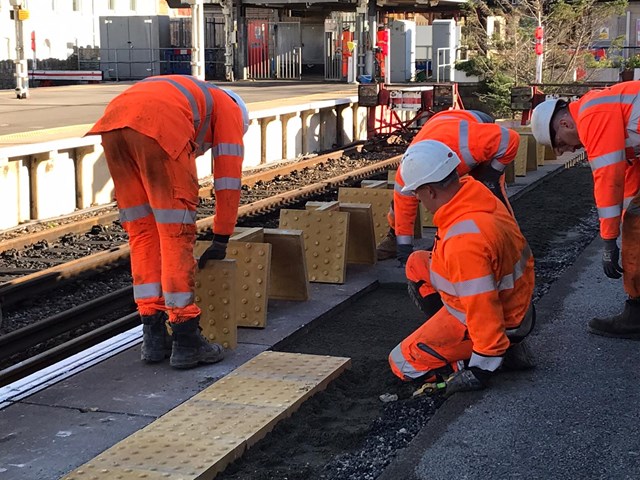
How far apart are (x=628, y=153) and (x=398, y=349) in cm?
184

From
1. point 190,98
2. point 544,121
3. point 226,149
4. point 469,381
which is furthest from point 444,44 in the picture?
point 469,381

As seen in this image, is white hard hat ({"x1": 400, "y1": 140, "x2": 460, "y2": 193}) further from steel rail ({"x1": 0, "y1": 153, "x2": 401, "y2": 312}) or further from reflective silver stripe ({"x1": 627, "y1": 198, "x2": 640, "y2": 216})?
steel rail ({"x1": 0, "y1": 153, "x2": 401, "y2": 312})

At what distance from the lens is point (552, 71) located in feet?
87.6

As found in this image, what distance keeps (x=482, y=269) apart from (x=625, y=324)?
1.70 m

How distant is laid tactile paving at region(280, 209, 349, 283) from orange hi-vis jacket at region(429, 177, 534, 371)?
7.28 feet

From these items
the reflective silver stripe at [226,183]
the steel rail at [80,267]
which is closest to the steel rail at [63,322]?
the steel rail at [80,267]

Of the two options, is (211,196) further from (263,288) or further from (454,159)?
(454,159)

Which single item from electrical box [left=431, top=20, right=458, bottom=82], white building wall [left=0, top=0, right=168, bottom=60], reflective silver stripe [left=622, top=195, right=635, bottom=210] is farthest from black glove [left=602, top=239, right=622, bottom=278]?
white building wall [left=0, top=0, right=168, bottom=60]

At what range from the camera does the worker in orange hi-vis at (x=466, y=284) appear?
4930mm

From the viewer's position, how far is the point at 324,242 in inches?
300

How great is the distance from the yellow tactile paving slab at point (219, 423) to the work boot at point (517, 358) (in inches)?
34.7

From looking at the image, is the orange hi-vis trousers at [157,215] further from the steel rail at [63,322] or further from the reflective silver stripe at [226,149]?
the steel rail at [63,322]

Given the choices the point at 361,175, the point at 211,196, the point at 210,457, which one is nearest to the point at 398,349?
the point at 210,457

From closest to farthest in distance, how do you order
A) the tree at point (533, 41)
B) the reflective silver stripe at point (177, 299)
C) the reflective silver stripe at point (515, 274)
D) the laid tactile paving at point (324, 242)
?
the reflective silver stripe at point (515, 274), the reflective silver stripe at point (177, 299), the laid tactile paving at point (324, 242), the tree at point (533, 41)
